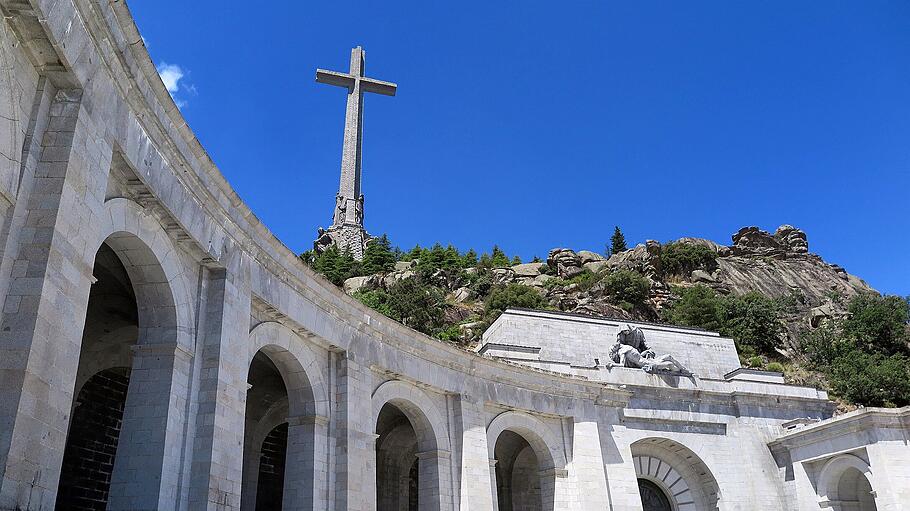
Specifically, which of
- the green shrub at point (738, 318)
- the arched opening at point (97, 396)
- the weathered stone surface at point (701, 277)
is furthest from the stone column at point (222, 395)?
the weathered stone surface at point (701, 277)

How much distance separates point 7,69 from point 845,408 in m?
49.3

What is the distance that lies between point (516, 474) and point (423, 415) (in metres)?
8.97

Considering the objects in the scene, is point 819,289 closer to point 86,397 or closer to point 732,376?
point 732,376

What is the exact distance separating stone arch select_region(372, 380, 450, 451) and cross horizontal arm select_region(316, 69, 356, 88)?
66065mm

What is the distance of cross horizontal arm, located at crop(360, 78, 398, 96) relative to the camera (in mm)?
83150

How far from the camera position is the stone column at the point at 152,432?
40.3 ft

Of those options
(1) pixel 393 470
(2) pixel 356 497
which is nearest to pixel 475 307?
(1) pixel 393 470

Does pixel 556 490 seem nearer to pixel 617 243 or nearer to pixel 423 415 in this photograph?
pixel 423 415

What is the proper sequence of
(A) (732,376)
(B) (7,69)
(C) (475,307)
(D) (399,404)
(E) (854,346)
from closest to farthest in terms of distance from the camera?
(B) (7,69) < (D) (399,404) < (A) (732,376) < (E) (854,346) < (C) (475,307)

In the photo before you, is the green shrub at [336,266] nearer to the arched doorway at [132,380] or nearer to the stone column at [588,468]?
the stone column at [588,468]

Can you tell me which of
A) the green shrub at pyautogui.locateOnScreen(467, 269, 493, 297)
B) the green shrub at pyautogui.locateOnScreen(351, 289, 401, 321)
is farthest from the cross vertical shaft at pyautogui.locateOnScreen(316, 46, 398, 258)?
the green shrub at pyautogui.locateOnScreen(351, 289, 401, 321)

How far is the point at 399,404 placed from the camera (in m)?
21.6

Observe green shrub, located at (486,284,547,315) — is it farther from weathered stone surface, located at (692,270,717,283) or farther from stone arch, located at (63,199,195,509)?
stone arch, located at (63,199,195,509)

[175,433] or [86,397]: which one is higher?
Answer: [86,397]
